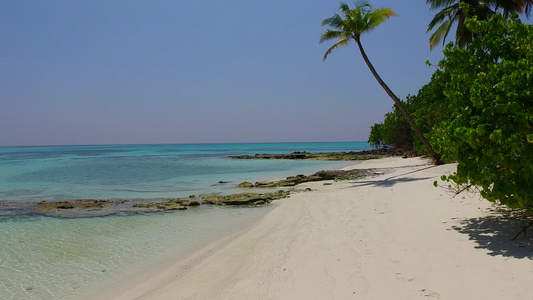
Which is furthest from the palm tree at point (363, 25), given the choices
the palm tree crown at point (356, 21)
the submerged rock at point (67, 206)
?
the submerged rock at point (67, 206)

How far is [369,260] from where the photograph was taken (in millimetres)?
5961

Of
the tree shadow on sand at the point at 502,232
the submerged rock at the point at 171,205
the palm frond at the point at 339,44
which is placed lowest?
the submerged rock at the point at 171,205

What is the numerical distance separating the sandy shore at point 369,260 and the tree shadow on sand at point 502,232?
16 mm

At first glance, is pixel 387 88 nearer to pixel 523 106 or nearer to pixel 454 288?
pixel 523 106

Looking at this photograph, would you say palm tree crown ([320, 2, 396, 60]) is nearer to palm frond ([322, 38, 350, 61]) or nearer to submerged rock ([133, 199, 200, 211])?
palm frond ([322, 38, 350, 61])

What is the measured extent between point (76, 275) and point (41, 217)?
7.77 m

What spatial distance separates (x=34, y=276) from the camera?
7.30m

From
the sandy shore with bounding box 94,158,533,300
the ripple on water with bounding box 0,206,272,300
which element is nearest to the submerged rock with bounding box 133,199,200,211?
the ripple on water with bounding box 0,206,272,300

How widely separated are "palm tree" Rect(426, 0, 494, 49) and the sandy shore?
562 inches

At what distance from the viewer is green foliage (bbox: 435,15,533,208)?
5.70 metres

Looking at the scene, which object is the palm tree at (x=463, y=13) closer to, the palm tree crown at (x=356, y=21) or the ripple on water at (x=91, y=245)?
the palm tree crown at (x=356, y=21)

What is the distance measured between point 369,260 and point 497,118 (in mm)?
3028

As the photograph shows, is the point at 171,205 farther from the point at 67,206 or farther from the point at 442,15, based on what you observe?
the point at 442,15

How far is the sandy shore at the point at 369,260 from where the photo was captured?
4.84m
